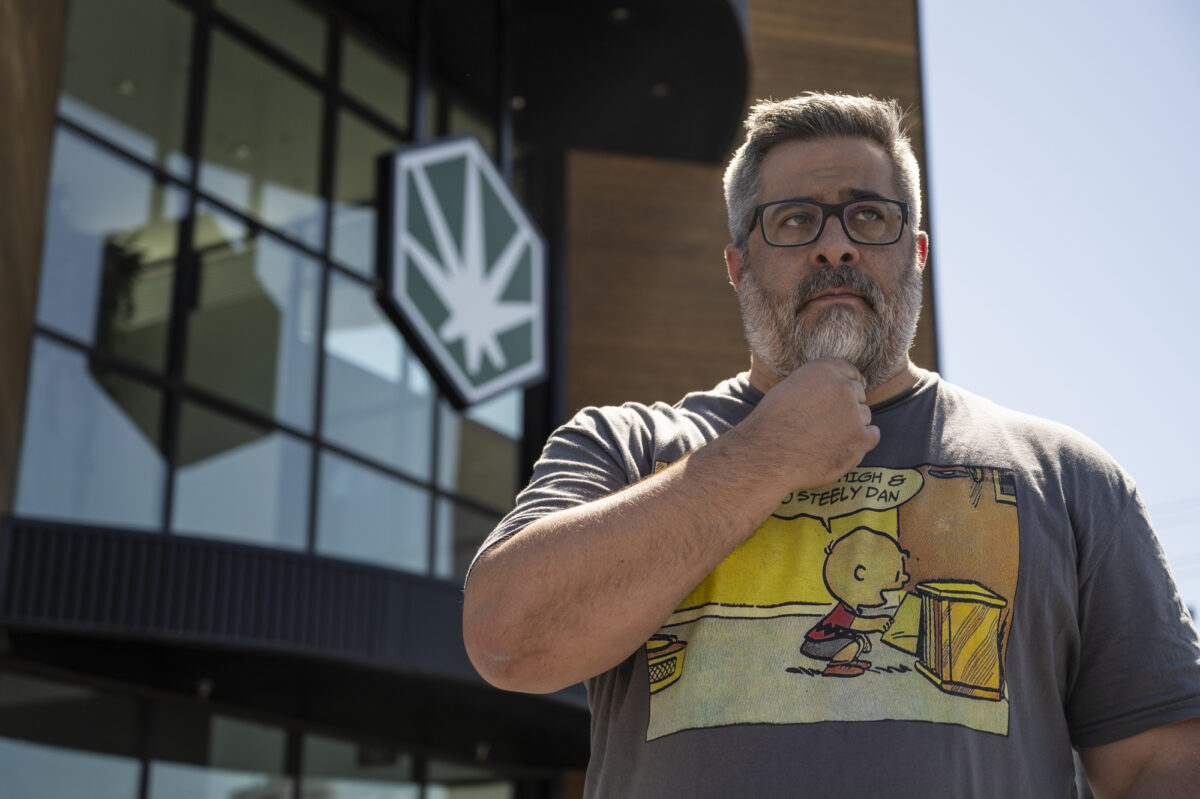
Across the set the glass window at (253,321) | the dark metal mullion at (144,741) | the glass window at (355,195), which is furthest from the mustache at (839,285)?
the glass window at (355,195)

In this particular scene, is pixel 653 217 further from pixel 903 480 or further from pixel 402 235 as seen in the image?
pixel 903 480

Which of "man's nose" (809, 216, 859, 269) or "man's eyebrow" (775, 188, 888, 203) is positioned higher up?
"man's eyebrow" (775, 188, 888, 203)

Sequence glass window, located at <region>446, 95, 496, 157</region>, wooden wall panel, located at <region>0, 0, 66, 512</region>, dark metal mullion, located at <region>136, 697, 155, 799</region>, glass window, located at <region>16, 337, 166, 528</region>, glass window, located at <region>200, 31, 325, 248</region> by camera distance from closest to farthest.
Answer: wooden wall panel, located at <region>0, 0, 66, 512</region>
glass window, located at <region>16, 337, 166, 528</region>
dark metal mullion, located at <region>136, 697, 155, 799</region>
glass window, located at <region>200, 31, 325, 248</region>
glass window, located at <region>446, 95, 496, 157</region>

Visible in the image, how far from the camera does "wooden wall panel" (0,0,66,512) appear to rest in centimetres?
705

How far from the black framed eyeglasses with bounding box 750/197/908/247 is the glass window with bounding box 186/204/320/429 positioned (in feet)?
27.3

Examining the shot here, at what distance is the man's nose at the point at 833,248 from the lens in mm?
1858

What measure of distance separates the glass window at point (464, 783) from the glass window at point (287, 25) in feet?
20.6

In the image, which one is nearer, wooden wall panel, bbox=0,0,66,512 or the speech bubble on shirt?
the speech bubble on shirt

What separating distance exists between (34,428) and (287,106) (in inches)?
156

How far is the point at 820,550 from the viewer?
5.55 ft

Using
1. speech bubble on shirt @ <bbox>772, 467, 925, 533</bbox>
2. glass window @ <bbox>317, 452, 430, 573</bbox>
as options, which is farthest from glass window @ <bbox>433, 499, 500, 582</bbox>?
speech bubble on shirt @ <bbox>772, 467, 925, 533</bbox>

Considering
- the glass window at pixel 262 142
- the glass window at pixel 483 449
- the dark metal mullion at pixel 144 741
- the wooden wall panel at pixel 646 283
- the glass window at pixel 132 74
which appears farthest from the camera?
the wooden wall panel at pixel 646 283

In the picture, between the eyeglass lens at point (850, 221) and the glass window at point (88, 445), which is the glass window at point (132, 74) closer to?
the glass window at point (88, 445)

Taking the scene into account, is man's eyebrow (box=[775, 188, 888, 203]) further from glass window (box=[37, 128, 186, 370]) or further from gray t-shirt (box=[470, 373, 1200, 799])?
glass window (box=[37, 128, 186, 370])
